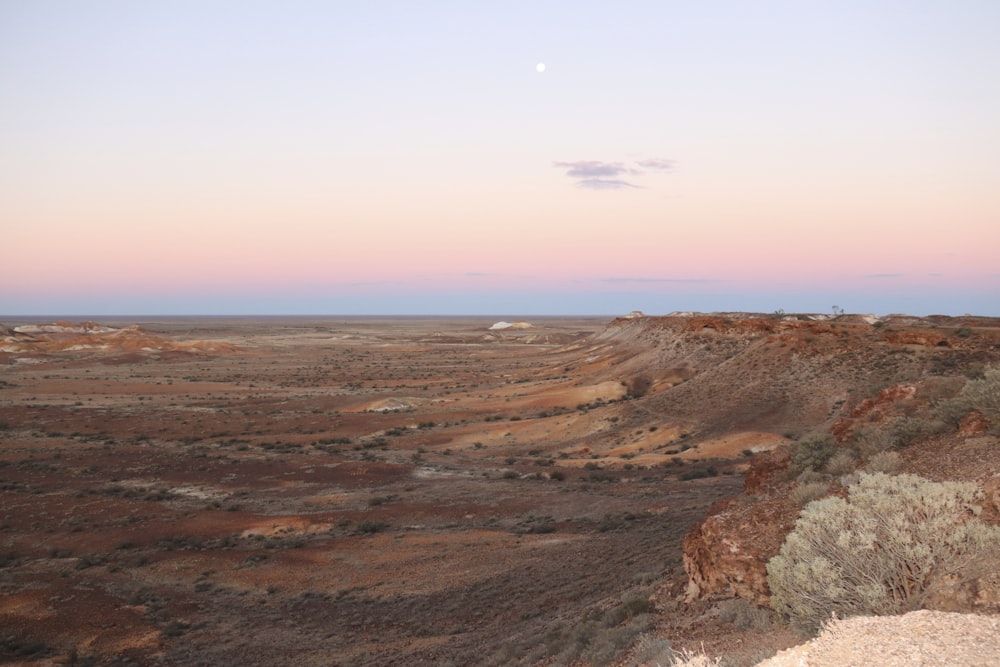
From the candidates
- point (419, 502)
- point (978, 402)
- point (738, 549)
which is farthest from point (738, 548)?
point (419, 502)

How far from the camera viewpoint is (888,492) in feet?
24.4

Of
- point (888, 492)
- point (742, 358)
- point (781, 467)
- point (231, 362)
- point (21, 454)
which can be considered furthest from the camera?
point (231, 362)

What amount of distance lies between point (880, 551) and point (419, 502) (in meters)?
18.3

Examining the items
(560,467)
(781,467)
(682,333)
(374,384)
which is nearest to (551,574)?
(781,467)

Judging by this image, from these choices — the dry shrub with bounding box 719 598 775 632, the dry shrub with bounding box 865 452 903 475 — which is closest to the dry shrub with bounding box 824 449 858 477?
the dry shrub with bounding box 865 452 903 475

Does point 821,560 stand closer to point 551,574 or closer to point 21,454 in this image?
point 551,574

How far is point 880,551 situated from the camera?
6.51 meters

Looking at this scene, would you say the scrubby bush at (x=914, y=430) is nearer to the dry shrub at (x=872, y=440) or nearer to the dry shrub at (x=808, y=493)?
the dry shrub at (x=872, y=440)

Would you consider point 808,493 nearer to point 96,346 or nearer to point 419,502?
point 419,502

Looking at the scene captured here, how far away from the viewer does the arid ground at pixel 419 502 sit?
12750mm

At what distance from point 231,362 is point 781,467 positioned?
86.0 metres

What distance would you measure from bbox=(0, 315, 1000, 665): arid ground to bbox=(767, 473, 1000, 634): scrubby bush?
629mm

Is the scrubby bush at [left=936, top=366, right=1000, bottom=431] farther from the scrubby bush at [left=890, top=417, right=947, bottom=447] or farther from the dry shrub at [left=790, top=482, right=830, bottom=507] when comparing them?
the dry shrub at [left=790, top=482, right=830, bottom=507]

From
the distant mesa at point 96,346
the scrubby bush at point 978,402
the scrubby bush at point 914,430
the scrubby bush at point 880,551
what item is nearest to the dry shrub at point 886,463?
the scrubby bush at point 914,430
